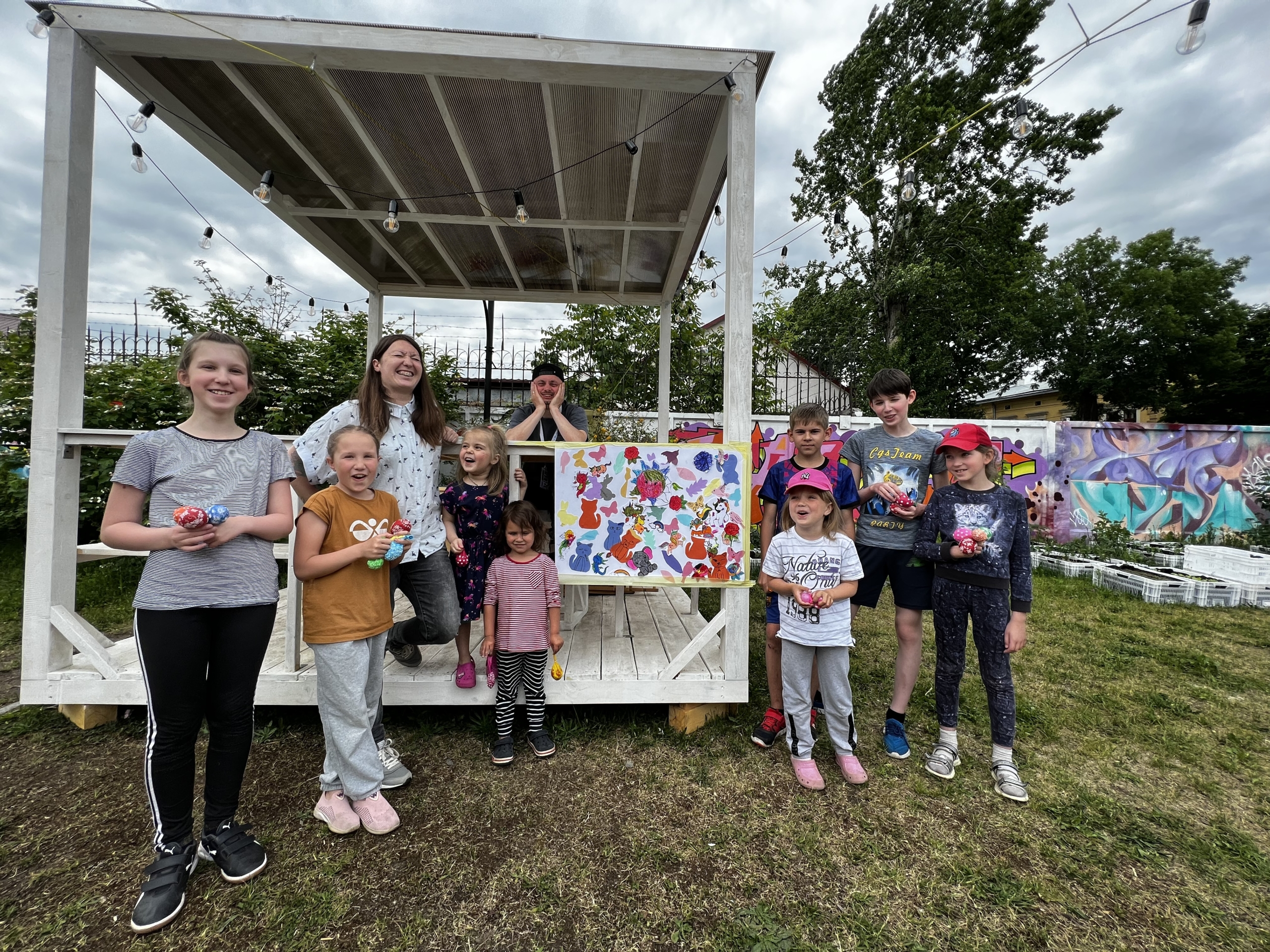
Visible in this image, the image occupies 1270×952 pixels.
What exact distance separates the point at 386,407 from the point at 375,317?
344 centimetres

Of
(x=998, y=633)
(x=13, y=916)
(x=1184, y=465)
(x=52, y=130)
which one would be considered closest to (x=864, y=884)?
(x=998, y=633)

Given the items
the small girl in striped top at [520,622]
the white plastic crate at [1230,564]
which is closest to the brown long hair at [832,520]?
the small girl in striped top at [520,622]

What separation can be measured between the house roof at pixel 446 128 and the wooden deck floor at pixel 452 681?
119 inches

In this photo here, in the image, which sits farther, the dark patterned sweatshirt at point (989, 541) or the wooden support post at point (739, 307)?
the wooden support post at point (739, 307)

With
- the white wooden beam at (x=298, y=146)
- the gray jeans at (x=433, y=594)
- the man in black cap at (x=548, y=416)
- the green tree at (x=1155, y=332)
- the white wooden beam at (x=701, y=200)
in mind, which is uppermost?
the green tree at (x=1155, y=332)

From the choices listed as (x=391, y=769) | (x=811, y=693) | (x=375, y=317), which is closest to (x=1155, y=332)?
(x=811, y=693)

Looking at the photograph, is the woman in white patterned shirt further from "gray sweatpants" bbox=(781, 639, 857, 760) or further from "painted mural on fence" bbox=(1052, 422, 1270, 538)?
"painted mural on fence" bbox=(1052, 422, 1270, 538)

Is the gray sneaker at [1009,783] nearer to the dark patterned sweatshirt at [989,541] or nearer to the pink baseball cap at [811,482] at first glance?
the dark patterned sweatshirt at [989,541]

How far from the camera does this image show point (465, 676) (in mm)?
2678

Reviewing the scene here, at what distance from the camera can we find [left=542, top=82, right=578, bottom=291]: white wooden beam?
292 centimetres

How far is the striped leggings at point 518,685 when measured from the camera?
2.52 meters

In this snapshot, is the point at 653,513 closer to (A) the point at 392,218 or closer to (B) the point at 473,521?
(B) the point at 473,521

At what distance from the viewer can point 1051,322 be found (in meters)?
14.9

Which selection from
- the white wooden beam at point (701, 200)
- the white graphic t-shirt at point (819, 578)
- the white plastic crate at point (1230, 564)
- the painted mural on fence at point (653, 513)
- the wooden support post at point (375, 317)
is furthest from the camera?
the white plastic crate at point (1230, 564)
